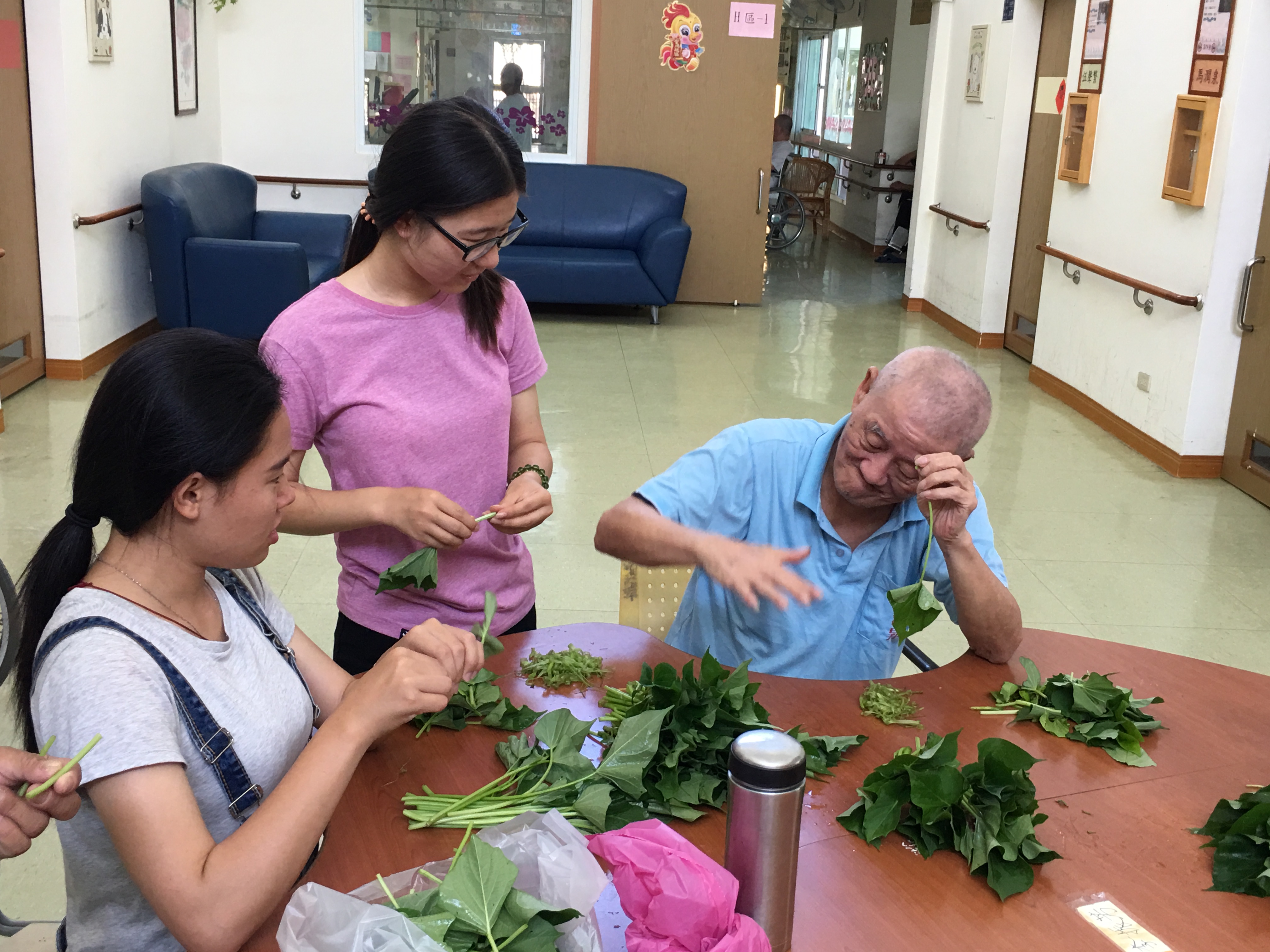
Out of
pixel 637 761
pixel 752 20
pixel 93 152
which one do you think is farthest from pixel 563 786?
pixel 752 20

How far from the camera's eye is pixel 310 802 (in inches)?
50.8

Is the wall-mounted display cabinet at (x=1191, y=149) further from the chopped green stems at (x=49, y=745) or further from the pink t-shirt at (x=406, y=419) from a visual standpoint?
the chopped green stems at (x=49, y=745)

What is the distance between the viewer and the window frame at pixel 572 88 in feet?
29.2

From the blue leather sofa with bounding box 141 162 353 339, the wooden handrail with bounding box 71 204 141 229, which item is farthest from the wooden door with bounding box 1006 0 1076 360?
the wooden handrail with bounding box 71 204 141 229

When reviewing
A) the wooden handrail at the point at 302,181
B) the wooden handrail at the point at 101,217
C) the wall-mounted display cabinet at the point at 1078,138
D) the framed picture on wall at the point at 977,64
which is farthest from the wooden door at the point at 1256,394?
the wooden handrail at the point at 302,181

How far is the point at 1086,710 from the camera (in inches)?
73.0

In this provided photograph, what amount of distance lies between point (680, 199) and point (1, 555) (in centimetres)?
600

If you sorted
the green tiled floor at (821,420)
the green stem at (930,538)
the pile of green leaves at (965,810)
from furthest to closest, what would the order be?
the green tiled floor at (821,420) → the green stem at (930,538) → the pile of green leaves at (965,810)

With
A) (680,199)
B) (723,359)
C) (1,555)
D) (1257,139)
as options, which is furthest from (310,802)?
(680,199)

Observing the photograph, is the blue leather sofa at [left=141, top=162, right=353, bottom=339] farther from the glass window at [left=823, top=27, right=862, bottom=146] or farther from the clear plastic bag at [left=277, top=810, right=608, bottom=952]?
the glass window at [left=823, top=27, right=862, bottom=146]

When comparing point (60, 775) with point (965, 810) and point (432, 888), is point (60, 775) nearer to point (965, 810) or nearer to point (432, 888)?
point (432, 888)

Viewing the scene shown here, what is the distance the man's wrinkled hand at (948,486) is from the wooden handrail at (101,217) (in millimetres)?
5565

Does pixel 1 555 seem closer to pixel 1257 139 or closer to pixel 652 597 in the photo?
pixel 652 597

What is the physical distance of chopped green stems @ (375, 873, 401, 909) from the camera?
1.20 m
